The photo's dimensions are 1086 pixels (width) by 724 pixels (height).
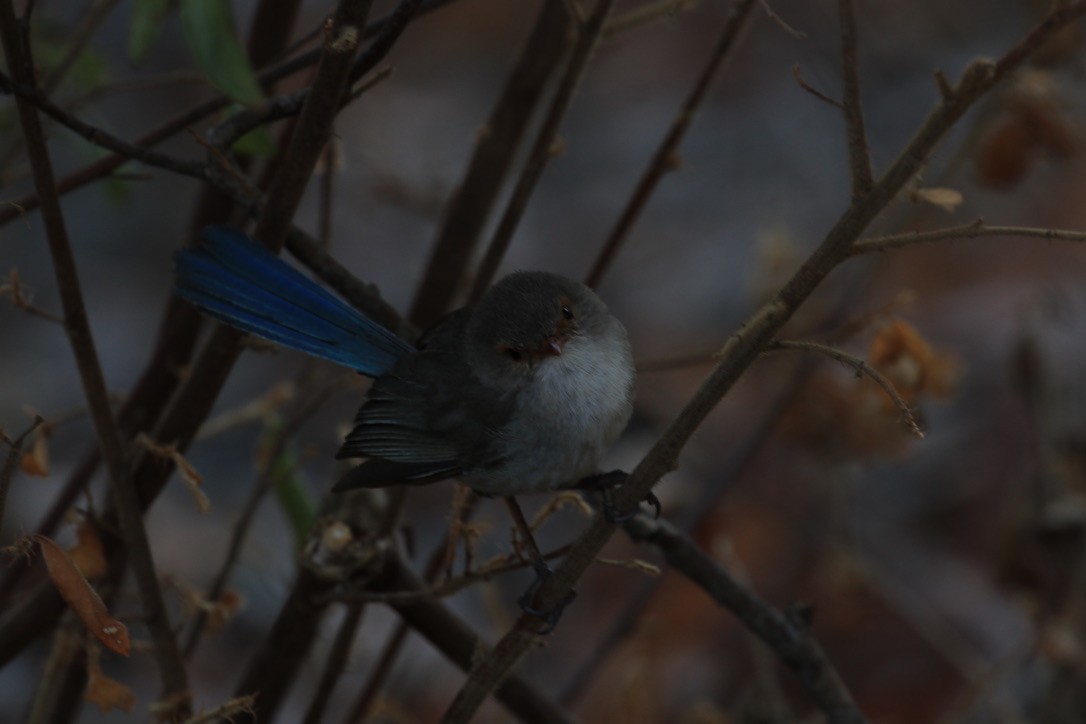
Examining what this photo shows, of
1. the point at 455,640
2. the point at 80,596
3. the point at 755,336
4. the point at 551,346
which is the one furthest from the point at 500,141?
the point at 80,596

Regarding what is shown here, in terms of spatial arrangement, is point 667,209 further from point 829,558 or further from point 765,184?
point 829,558

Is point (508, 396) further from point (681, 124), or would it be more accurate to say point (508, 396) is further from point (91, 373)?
point (91, 373)

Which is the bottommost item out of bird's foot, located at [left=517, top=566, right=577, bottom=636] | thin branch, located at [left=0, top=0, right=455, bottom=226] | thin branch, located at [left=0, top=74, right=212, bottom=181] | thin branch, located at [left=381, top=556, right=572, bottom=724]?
thin branch, located at [left=381, top=556, right=572, bottom=724]

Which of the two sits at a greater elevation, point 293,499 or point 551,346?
point 551,346

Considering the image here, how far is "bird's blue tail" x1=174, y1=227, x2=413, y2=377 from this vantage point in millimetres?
1858

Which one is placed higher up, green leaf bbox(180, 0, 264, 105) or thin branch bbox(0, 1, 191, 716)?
green leaf bbox(180, 0, 264, 105)

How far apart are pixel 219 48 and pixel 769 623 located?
3.82 feet

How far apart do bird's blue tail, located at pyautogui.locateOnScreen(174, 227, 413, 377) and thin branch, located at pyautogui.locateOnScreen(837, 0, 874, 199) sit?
88 centimetres

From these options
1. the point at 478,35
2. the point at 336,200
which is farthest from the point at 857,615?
the point at 478,35

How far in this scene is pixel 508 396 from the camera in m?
2.13

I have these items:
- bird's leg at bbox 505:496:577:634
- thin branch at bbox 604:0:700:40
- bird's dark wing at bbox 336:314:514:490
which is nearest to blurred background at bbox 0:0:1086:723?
thin branch at bbox 604:0:700:40

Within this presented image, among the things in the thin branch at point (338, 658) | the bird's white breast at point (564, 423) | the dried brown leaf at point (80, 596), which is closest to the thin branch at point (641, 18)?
the bird's white breast at point (564, 423)

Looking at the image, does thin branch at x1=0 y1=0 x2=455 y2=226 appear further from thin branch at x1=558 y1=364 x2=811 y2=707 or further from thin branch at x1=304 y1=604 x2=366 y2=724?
thin branch at x1=558 y1=364 x2=811 y2=707

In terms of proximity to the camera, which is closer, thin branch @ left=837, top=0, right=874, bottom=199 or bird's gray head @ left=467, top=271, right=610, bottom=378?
thin branch @ left=837, top=0, right=874, bottom=199
